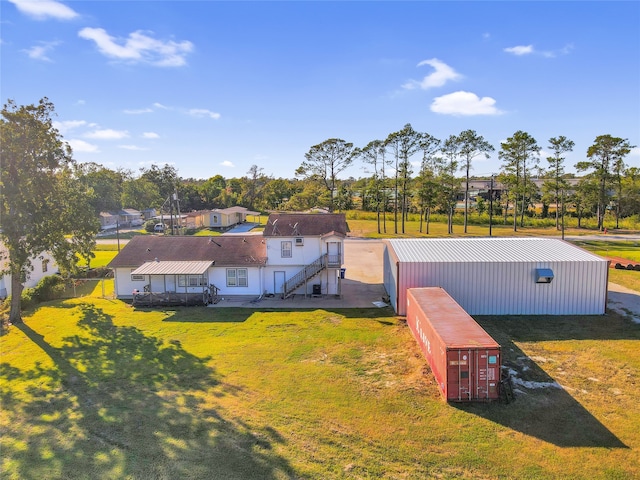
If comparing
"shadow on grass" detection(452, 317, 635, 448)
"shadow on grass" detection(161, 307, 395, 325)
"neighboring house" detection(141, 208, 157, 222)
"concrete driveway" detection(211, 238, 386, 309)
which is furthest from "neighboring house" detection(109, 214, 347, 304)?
"neighboring house" detection(141, 208, 157, 222)

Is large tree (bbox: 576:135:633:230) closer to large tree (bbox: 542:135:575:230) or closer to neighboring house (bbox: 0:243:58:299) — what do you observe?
large tree (bbox: 542:135:575:230)

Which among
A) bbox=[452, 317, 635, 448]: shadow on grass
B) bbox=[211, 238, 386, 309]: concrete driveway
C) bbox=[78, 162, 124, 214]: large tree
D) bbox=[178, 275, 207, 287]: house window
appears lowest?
bbox=[452, 317, 635, 448]: shadow on grass

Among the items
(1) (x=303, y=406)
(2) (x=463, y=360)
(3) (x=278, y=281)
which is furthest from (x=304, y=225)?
(2) (x=463, y=360)

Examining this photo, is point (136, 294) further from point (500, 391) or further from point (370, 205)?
point (370, 205)

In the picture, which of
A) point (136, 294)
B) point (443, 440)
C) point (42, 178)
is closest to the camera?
point (443, 440)

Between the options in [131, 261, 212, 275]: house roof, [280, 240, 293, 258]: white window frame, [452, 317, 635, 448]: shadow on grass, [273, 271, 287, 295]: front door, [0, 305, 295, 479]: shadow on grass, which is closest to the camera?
[0, 305, 295, 479]: shadow on grass

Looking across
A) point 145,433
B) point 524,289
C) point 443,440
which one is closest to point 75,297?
point 145,433
